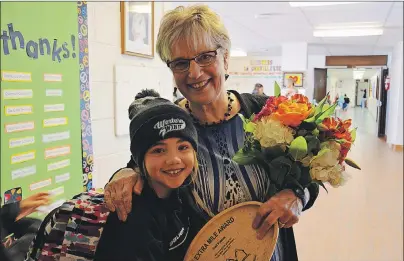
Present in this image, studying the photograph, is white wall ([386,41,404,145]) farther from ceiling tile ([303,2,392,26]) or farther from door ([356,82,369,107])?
door ([356,82,369,107])

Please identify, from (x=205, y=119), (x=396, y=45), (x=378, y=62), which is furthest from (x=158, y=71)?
(x=378, y=62)

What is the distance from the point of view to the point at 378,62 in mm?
13273

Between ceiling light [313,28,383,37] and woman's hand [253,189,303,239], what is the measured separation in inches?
300

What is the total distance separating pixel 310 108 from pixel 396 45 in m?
10.2

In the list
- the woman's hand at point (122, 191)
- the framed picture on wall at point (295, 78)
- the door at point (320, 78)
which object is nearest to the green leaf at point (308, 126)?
the woman's hand at point (122, 191)

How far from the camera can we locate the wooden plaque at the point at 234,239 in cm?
100

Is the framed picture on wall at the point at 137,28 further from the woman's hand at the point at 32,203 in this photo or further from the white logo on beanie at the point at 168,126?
the white logo on beanie at the point at 168,126

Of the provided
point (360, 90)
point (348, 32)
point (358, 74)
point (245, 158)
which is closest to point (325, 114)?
point (245, 158)

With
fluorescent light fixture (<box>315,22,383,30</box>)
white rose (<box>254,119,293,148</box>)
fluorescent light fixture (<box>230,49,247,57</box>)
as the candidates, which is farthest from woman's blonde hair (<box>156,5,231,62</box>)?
fluorescent light fixture (<box>230,49,247,57</box>)

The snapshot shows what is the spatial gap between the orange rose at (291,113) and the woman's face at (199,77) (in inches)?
7.7

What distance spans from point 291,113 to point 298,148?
0.10m

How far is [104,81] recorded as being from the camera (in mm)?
2057

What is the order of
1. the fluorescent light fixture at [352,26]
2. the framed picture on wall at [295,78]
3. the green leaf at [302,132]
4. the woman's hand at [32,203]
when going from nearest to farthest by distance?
the green leaf at [302,132] < the woman's hand at [32,203] < the fluorescent light fixture at [352,26] < the framed picture on wall at [295,78]

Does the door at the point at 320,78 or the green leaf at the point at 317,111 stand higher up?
the door at the point at 320,78
